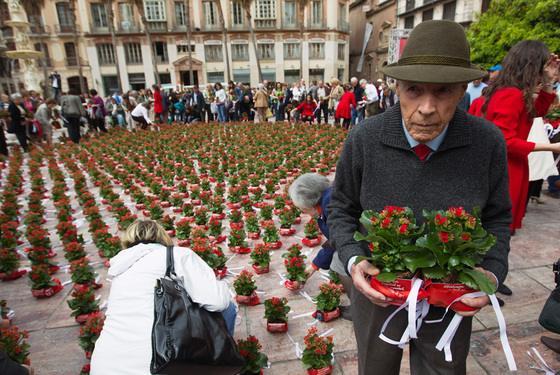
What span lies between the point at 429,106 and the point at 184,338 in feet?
5.71

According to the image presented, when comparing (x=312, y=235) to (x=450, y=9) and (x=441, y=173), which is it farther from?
(x=450, y=9)

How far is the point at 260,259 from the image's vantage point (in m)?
4.06

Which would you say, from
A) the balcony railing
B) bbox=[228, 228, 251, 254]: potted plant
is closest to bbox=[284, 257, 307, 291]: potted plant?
bbox=[228, 228, 251, 254]: potted plant

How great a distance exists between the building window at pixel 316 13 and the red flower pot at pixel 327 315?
1625 inches

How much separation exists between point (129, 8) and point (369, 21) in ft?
92.9

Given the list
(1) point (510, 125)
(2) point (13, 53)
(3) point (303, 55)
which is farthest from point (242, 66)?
(1) point (510, 125)

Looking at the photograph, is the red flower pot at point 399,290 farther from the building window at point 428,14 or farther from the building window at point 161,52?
the building window at point 161,52

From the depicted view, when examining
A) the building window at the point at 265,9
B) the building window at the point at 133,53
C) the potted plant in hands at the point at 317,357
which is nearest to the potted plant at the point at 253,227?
the potted plant in hands at the point at 317,357

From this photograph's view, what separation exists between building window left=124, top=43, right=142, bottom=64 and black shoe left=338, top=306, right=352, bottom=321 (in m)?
42.1

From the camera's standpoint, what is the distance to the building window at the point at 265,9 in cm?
3853

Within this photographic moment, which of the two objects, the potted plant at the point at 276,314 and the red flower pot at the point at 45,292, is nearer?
the potted plant at the point at 276,314

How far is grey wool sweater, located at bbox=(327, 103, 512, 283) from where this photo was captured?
4.58 feet

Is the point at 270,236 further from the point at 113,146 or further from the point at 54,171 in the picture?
the point at 113,146

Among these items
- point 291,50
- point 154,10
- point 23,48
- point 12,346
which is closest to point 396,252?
point 12,346
